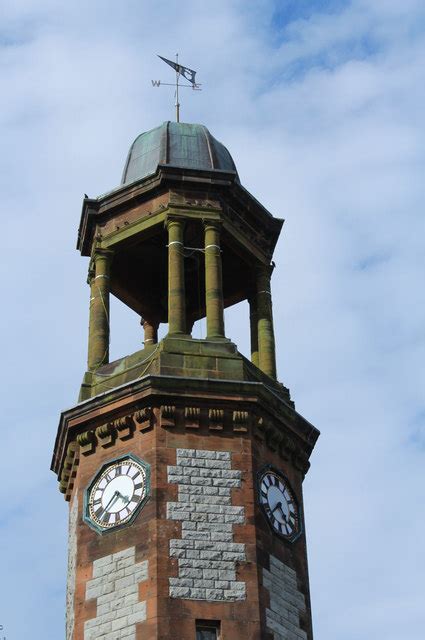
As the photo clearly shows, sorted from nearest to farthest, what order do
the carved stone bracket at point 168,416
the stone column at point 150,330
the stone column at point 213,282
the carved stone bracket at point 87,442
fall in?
the carved stone bracket at point 168,416 → the carved stone bracket at point 87,442 → the stone column at point 213,282 → the stone column at point 150,330

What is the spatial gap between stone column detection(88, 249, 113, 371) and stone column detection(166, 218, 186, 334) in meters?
1.94

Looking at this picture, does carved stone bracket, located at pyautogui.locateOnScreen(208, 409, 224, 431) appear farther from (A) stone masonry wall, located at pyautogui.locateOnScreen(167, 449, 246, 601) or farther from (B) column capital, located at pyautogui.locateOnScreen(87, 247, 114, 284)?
(B) column capital, located at pyautogui.locateOnScreen(87, 247, 114, 284)

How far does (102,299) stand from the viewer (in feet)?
130

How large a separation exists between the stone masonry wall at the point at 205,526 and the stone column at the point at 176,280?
142 inches

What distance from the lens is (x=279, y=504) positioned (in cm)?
3622

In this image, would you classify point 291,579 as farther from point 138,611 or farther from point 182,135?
point 182,135

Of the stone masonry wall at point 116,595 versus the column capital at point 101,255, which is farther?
the column capital at point 101,255

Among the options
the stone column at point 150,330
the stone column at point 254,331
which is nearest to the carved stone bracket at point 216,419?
the stone column at point 254,331

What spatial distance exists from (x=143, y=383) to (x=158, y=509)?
9.98 feet

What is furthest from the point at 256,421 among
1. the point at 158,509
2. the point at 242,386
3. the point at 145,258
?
the point at 145,258

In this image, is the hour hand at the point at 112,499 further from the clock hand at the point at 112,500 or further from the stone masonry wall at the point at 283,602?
the stone masonry wall at the point at 283,602

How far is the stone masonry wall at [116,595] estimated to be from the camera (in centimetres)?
3328

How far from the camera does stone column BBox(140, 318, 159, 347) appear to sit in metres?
43.6

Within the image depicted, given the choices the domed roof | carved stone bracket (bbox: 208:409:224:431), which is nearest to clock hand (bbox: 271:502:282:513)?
carved stone bracket (bbox: 208:409:224:431)
